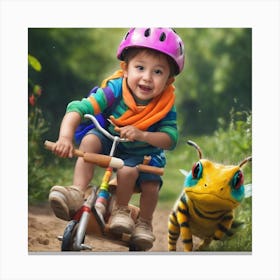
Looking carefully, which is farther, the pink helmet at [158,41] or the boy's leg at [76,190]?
the pink helmet at [158,41]

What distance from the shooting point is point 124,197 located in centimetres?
437

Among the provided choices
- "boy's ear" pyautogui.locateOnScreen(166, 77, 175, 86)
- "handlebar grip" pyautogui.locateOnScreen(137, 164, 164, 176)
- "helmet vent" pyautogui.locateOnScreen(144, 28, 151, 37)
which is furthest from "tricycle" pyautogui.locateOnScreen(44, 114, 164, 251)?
"helmet vent" pyautogui.locateOnScreen(144, 28, 151, 37)

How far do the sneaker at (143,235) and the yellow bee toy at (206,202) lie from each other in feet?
0.67

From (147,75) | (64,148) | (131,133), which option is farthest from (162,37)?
(64,148)

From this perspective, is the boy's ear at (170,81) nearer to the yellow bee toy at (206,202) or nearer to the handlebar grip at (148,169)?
the yellow bee toy at (206,202)

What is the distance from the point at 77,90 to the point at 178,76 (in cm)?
66

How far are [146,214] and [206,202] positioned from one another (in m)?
0.38

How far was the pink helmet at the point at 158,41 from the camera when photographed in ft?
14.2

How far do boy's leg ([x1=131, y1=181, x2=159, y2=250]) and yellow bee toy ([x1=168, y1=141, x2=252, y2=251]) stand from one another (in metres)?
0.20

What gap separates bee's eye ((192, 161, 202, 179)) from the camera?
4.42 metres

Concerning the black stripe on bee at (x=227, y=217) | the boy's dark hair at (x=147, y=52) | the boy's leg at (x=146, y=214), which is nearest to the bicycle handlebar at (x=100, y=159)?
the boy's leg at (x=146, y=214)

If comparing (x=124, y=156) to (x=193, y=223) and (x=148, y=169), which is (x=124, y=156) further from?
(x=193, y=223)

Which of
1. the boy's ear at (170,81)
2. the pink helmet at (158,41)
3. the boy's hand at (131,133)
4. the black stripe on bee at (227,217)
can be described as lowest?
the black stripe on bee at (227,217)
